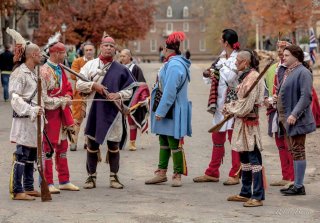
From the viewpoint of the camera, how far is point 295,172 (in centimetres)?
1092

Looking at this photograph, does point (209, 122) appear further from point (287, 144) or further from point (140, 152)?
point (287, 144)

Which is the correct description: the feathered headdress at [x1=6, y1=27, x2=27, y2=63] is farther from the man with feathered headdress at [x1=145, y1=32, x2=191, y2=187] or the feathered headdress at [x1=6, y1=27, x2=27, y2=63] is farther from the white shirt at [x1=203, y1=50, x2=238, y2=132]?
the white shirt at [x1=203, y1=50, x2=238, y2=132]

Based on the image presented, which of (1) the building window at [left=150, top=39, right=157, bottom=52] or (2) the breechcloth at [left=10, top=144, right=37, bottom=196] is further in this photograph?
(1) the building window at [left=150, top=39, right=157, bottom=52]

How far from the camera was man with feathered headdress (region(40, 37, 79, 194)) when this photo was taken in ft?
36.0

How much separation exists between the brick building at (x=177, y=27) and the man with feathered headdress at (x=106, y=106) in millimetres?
131412

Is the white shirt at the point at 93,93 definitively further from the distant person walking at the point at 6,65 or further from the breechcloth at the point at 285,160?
the distant person walking at the point at 6,65

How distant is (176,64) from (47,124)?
1.87 m

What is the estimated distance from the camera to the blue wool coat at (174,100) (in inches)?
456

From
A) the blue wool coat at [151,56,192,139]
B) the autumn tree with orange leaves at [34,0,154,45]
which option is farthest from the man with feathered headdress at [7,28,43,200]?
the autumn tree with orange leaves at [34,0,154,45]

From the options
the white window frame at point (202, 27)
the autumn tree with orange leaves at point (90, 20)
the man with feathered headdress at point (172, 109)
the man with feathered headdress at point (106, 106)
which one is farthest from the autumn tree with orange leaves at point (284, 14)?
the white window frame at point (202, 27)

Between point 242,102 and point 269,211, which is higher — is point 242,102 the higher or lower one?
the higher one

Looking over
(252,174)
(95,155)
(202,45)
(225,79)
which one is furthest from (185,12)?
(252,174)

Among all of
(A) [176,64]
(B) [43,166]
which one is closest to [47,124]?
(B) [43,166]

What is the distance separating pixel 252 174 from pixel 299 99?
109cm
